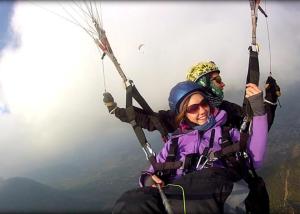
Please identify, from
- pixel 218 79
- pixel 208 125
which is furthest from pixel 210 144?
pixel 218 79

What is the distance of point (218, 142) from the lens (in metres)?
5.68

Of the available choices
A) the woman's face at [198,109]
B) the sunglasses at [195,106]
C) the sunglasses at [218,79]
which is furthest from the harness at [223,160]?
the sunglasses at [218,79]

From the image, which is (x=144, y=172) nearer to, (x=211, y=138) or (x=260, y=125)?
(x=211, y=138)

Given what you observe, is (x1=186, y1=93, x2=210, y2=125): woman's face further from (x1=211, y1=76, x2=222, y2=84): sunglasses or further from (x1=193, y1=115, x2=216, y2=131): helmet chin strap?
(x1=211, y1=76, x2=222, y2=84): sunglasses

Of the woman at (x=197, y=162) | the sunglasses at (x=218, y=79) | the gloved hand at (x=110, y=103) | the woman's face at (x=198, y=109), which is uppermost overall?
the sunglasses at (x=218, y=79)

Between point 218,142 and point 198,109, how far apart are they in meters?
0.56

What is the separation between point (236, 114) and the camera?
7434 mm

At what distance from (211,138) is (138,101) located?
8.47ft

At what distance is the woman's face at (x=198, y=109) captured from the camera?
5.72 m

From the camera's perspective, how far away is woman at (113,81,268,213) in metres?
4.42

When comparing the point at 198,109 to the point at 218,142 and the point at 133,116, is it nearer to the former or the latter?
the point at 218,142

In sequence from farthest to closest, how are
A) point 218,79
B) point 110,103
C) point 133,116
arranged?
1. point 110,103
2. point 218,79
3. point 133,116

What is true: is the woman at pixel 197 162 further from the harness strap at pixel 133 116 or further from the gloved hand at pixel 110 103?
the gloved hand at pixel 110 103

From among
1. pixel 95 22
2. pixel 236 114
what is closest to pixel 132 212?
pixel 236 114
